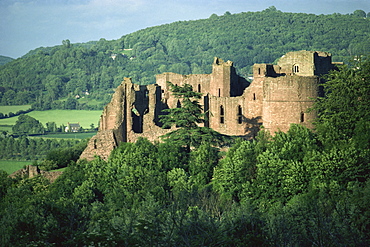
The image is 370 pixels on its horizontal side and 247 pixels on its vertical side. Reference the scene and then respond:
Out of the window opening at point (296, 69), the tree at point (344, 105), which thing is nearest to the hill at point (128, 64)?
the window opening at point (296, 69)

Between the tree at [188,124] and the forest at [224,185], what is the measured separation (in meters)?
0.09

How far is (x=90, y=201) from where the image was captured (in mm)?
50219

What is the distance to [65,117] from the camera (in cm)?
14562

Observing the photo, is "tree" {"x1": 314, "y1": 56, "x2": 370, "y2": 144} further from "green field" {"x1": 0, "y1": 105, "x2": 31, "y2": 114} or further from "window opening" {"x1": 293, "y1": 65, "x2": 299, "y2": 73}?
"green field" {"x1": 0, "y1": 105, "x2": 31, "y2": 114}

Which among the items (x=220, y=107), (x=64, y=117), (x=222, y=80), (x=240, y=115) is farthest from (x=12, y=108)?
(x=240, y=115)

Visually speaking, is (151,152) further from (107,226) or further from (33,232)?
(107,226)

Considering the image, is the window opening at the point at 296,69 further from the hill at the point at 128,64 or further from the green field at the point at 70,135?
the hill at the point at 128,64

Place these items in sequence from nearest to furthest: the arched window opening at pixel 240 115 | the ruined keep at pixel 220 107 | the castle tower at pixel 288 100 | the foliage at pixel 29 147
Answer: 1. the castle tower at pixel 288 100
2. the ruined keep at pixel 220 107
3. the arched window opening at pixel 240 115
4. the foliage at pixel 29 147

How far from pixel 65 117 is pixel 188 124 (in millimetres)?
95725

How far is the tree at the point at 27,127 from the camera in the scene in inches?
5163

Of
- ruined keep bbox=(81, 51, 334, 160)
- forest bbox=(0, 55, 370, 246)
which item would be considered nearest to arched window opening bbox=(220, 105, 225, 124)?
ruined keep bbox=(81, 51, 334, 160)

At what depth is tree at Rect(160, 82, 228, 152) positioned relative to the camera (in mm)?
52516

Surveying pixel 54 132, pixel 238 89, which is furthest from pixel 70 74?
pixel 238 89

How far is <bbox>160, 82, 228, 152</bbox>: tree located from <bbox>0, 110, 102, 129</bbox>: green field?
8646 cm
